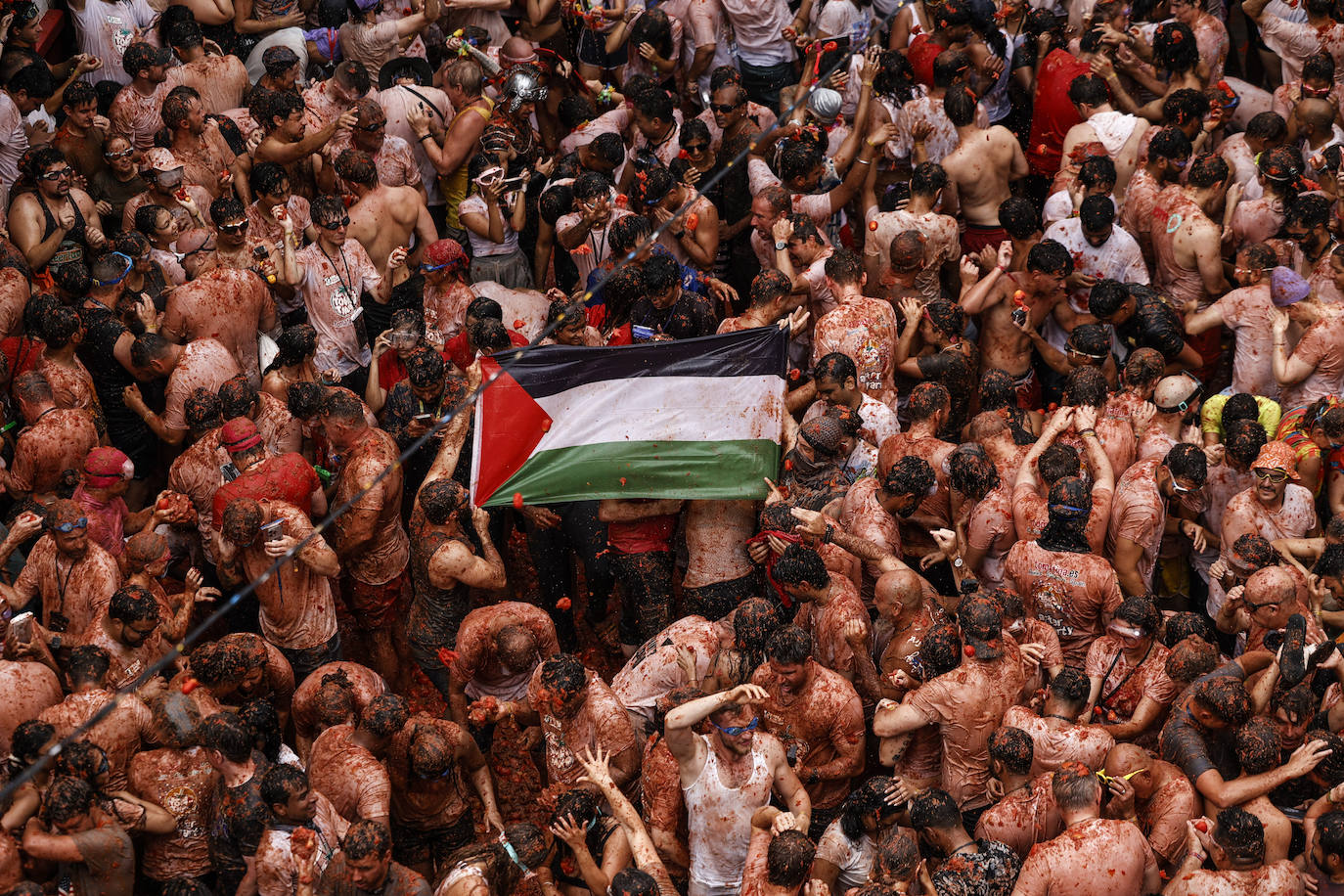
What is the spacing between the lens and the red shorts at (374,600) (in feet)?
30.7

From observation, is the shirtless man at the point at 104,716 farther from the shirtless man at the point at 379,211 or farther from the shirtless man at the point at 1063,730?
the shirtless man at the point at 1063,730

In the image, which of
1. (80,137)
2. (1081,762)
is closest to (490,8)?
(80,137)

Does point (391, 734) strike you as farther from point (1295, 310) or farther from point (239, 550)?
point (1295, 310)

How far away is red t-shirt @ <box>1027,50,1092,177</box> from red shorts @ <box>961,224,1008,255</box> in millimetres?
938

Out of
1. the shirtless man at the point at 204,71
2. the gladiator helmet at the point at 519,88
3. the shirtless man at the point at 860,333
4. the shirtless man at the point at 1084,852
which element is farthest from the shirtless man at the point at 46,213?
the shirtless man at the point at 1084,852

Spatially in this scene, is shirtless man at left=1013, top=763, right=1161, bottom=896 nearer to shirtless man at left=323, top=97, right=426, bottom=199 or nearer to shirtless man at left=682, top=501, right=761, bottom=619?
shirtless man at left=682, top=501, right=761, bottom=619

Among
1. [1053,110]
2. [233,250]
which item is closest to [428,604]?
[233,250]

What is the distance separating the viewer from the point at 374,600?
30.8 ft

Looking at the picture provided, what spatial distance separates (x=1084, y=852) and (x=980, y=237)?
5.81 m

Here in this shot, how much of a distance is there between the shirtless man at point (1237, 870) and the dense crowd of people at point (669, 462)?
0.08 ft

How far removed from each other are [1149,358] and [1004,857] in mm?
3559

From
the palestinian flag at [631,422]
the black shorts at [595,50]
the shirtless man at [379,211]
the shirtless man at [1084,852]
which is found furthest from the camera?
the black shorts at [595,50]

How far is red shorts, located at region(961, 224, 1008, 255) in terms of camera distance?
1130 centimetres

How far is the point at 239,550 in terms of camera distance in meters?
Answer: 8.70
